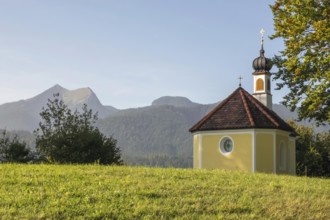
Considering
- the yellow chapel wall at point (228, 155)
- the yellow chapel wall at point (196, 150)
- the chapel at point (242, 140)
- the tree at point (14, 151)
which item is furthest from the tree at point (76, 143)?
the chapel at point (242, 140)

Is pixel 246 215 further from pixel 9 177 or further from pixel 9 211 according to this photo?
pixel 9 177

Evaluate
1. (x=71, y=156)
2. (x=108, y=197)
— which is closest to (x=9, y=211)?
(x=108, y=197)

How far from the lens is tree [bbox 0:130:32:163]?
103ft

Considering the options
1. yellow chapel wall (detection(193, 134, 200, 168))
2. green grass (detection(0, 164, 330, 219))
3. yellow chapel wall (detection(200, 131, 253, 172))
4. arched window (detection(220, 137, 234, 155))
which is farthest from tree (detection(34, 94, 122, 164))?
green grass (detection(0, 164, 330, 219))

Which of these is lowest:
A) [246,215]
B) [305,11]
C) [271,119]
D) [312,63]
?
[246,215]

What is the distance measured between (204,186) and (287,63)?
12431mm

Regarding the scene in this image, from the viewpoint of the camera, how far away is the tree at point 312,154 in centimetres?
5175

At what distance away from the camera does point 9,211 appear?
9.52 metres

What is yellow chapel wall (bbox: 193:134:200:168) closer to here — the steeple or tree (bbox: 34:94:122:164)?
tree (bbox: 34:94:122:164)

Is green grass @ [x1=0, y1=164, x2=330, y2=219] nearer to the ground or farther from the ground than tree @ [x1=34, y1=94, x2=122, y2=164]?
nearer to the ground

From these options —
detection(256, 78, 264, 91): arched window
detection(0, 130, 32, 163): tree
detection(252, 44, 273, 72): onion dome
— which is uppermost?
detection(252, 44, 273, 72): onion dome

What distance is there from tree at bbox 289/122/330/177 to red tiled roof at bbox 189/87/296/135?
58.6 ft

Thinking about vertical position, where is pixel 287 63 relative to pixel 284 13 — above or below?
below

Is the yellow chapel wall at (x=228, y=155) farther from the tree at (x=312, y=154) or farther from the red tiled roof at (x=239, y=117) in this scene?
the tree at (x=312, y=154)
